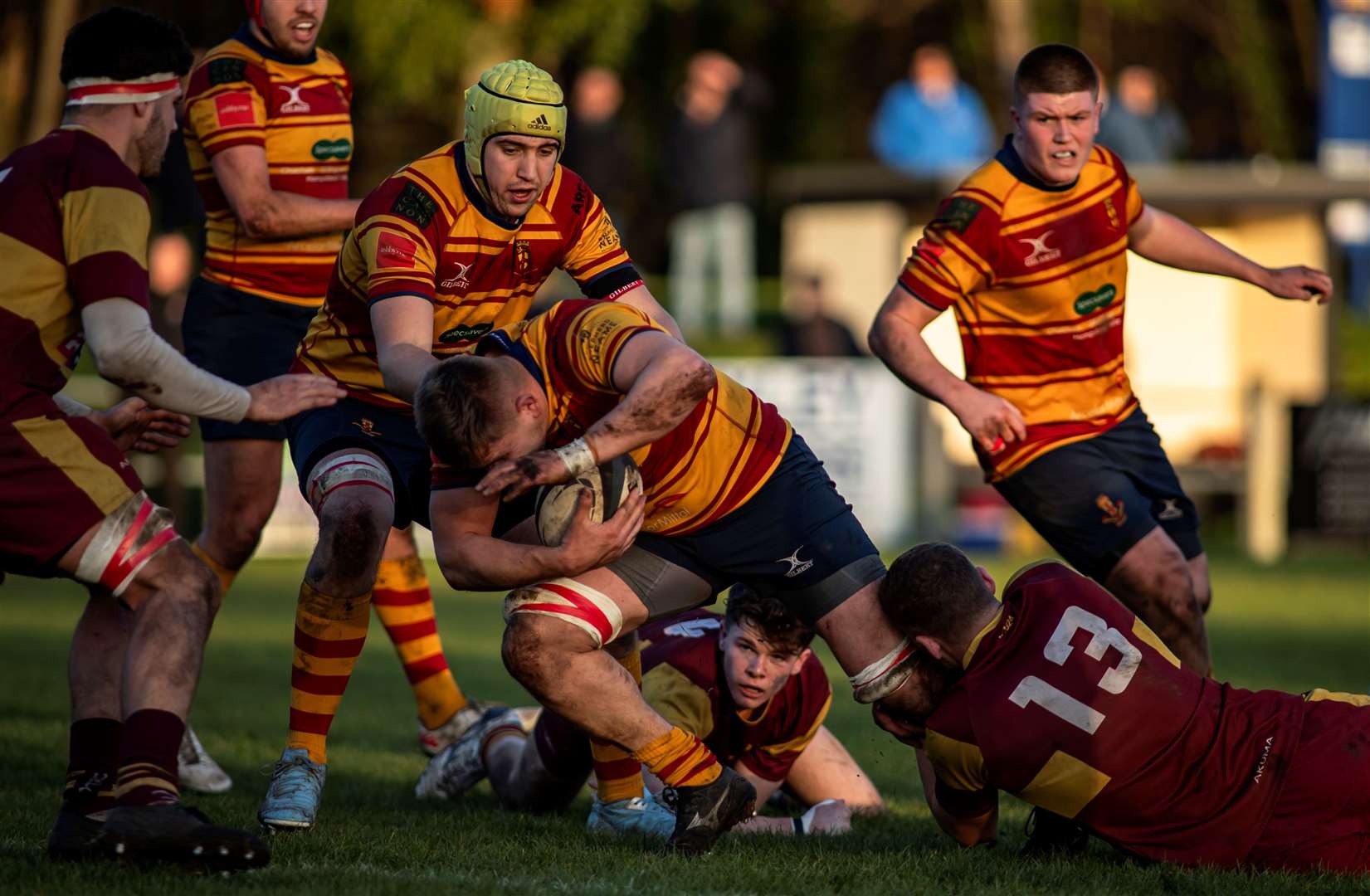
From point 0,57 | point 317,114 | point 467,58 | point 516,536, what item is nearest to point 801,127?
point 467,58

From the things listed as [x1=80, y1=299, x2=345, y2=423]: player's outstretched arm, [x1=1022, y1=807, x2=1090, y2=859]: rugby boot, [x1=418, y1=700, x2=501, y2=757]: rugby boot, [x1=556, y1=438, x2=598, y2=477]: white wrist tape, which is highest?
[x1=80, y1=299, x2=345, y2=423]: player's outstretched arm

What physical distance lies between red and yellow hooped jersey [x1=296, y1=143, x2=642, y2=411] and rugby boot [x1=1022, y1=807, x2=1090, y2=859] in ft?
7.34

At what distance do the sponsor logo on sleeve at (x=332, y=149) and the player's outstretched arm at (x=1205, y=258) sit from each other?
10.1 ft

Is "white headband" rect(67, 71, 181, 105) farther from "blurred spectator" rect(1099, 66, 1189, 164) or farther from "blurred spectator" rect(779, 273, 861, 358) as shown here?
"blurred spectator" rect(1099, 66, 1189, 164)

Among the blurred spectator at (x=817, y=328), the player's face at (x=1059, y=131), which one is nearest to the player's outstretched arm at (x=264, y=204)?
the player's face at (x=1059, y=131)

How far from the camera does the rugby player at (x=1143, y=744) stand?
502 cm

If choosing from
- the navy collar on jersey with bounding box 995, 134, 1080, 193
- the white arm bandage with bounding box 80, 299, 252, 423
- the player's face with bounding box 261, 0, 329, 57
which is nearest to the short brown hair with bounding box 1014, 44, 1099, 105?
the navy collar on jersey with bounding box 995, 134, 1080, 193

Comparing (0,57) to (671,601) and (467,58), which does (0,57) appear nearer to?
(467,58)

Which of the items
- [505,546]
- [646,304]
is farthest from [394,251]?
[505,546]

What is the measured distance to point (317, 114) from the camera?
23.7 feet

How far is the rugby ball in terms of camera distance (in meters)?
5.30

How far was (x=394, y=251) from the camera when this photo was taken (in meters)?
5.90

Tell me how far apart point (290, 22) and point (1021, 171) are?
2.80m

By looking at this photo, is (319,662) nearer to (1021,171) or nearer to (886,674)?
(886,674)
